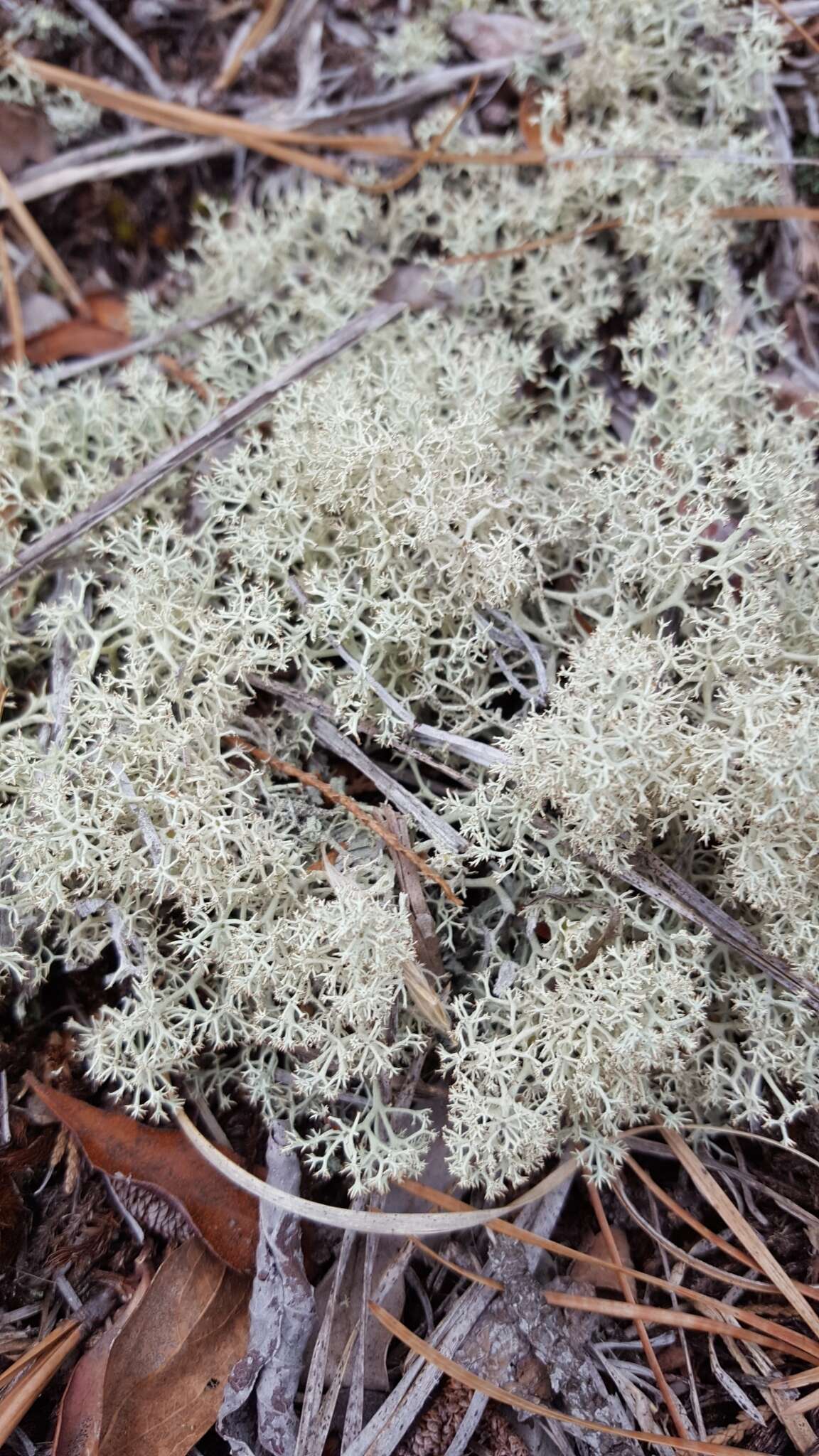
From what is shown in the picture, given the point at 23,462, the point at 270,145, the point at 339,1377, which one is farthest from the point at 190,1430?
the point at 270,145

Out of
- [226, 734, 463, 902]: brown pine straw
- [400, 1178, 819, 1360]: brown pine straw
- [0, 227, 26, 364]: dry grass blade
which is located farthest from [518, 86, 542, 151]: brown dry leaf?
[400, 1178, 819, 1360]: brown pine straw

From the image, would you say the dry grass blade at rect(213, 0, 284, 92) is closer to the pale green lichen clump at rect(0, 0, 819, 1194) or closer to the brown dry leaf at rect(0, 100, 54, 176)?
the brown dry leaf at rect(0, 100, 54, 176)

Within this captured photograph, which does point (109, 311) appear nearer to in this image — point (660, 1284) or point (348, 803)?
point (348, 803)

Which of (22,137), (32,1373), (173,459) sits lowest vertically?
(32,1373)

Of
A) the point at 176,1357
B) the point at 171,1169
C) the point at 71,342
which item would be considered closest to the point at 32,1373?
the point at 176,1357

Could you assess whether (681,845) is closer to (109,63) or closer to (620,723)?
(620,723)

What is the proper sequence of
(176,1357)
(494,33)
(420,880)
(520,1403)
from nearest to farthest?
1. (520,1403)
2. (176,1357)
3. (420,880)
4. (494,33)

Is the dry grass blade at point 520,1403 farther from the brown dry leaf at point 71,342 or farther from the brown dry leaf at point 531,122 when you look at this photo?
the brown dry leaf at point 531,122
